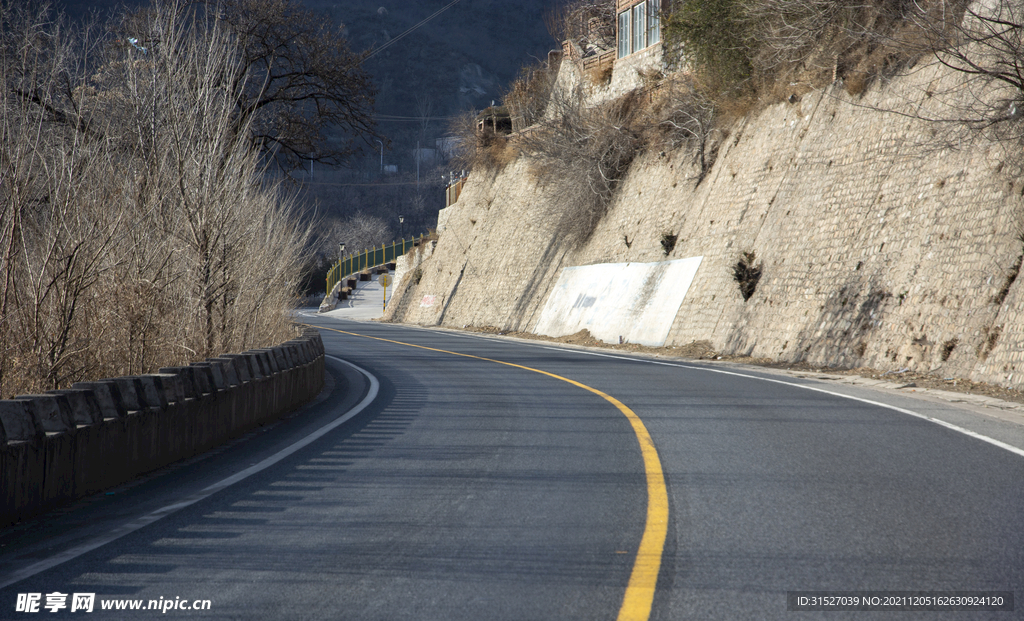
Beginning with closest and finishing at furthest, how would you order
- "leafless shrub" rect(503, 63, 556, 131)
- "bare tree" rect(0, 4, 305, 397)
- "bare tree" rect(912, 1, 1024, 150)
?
"bare tree" rect(0, 4, 305, 397)
"bare tree" rect(912, 1, 1024, 150)
"leafless shrub" rect(503, 63, 556, 131)

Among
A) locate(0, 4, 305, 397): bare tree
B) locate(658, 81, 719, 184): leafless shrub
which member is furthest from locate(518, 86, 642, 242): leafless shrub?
locate(0, 4, 305, 397): bare tree

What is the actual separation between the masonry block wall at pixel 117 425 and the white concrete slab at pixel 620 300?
1751 centimetres

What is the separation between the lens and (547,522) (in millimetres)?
5363

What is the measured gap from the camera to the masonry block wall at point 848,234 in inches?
607

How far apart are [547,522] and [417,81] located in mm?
163800

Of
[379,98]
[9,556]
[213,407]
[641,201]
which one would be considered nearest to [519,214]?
[641,201]

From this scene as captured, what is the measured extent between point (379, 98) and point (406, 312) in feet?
380

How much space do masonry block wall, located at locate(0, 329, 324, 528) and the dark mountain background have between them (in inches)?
4301

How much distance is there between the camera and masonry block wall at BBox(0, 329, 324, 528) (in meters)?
5.52

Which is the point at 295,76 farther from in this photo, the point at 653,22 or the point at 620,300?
the point at 653,22

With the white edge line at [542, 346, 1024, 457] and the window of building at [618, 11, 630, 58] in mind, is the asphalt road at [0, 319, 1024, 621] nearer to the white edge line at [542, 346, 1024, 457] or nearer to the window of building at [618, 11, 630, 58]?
the white edge line at [542, 346, 1024, 457]

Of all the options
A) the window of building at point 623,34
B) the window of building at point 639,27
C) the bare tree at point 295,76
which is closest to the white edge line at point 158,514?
the bare tree at point 295,76

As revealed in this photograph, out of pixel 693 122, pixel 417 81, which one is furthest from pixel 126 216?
pixel 417 81

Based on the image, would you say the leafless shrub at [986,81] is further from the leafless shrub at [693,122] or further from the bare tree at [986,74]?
the leafless shrub at [693,122]
